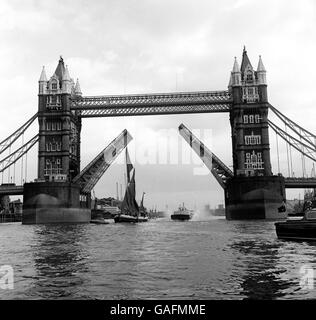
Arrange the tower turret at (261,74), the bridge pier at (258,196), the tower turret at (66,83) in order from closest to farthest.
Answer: the bridge pier at (258,196)
the tower turret at (261,74)
the tower turret at (66,83)

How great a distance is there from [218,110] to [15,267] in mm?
82195

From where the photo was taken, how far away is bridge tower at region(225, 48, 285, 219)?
84.4 metres

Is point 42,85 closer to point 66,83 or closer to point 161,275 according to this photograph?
point 66,83

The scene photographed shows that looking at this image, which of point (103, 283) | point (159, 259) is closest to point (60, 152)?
point (159, 259)

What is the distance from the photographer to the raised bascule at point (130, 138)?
281 feet

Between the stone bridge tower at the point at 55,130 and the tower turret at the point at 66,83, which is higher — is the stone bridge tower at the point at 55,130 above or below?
below

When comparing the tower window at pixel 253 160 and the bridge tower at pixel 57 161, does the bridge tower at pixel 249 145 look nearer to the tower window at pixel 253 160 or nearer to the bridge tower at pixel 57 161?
the tower window at pixel 253 160

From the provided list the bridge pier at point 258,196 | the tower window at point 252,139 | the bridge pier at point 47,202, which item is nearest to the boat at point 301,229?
the bridge pier at point 258,196

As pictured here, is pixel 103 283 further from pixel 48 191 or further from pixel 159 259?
pixel 48 191

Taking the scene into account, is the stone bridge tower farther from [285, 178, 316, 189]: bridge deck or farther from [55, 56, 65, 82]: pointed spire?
[285, 178, 316, 189]: bridge deck

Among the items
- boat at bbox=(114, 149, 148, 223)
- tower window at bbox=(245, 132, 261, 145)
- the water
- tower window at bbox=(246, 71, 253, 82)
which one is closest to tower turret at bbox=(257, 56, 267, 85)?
tower window at bbox=(246, 71, 253, 82)
